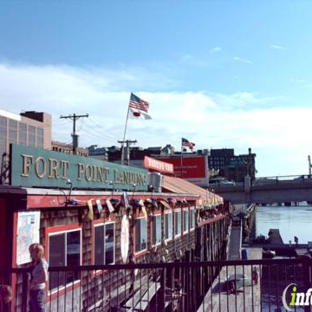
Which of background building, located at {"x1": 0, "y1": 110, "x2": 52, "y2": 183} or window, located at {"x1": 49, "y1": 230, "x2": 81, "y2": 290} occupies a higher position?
background building, located at {"x1": 0, "y1": 110, "x2": 52, "y2": 183}

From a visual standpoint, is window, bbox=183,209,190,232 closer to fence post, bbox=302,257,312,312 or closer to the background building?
the background building

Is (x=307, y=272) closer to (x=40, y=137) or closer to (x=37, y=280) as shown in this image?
(x=37, y=280)

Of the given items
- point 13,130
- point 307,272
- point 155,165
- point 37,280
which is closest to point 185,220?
point 155,165

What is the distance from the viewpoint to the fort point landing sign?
1062 centimetres

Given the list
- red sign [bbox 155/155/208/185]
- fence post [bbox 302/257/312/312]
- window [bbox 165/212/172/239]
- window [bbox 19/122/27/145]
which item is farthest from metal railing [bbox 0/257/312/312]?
red sign [bbox 155/155/208/185]

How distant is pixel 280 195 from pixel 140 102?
30.3 meters

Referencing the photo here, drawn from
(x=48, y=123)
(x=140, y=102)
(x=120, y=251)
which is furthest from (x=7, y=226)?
(x=48, y=123)

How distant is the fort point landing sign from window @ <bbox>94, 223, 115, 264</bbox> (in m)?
1.33

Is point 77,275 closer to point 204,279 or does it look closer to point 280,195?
point 204,279

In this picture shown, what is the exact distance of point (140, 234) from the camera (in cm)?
1819

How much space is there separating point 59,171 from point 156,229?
9.01 m

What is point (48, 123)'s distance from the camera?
65875 millimetres

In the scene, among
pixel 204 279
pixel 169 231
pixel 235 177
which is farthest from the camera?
pixel 235 177

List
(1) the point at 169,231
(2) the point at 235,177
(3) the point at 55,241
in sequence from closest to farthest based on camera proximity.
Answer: (3) the point at 55,241
(1) the point at 169,231
(2) the point at 235,177
